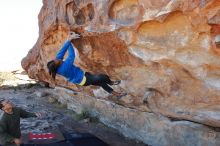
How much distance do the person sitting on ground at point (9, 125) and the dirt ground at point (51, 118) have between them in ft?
7.80

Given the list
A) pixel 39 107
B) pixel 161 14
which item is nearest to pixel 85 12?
pixel 161 14

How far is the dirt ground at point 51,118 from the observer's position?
842 centimetres

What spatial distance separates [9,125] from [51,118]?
4.04 m

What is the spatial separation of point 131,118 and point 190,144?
72.1 inches

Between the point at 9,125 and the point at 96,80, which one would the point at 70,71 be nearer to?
the point at 96,80

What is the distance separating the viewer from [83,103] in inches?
395

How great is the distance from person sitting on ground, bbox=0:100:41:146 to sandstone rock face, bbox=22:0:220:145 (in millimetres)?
1915

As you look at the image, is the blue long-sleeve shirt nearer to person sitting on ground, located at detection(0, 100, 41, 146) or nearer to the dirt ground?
person sitting on ground, located at detection(0, 100, 41, 146)

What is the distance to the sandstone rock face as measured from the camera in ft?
16.8

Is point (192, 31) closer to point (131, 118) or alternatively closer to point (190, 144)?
point (190, 144)

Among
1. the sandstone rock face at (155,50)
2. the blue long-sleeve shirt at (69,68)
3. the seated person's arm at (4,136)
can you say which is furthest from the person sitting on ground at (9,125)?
the sandstone rock face at (155,50)

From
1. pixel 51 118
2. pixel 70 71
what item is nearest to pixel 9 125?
pixel 70 71

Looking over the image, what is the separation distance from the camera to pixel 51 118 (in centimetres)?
1005

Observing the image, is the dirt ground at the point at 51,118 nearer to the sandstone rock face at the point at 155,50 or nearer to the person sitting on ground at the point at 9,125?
the sandstone rock face at the point at 155,50
